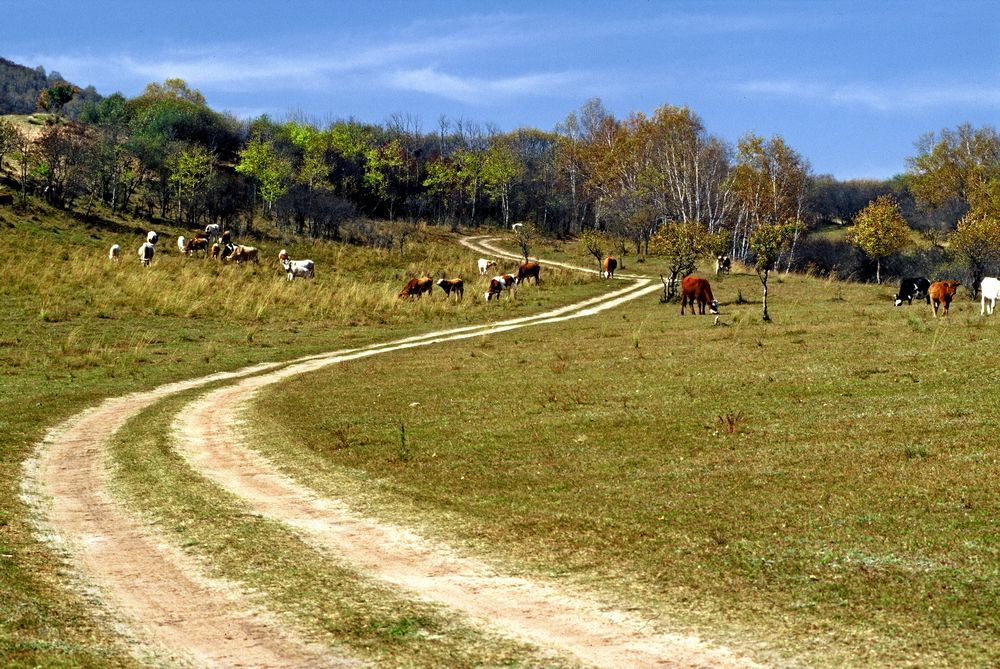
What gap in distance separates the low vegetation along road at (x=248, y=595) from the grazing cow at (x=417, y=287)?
3612cm

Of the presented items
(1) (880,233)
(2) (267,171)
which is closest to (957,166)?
(1) (880,233)

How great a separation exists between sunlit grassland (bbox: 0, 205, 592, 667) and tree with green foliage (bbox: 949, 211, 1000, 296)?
118 feet

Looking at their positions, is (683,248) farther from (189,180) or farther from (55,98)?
(55,98)

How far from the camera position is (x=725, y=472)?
13977mm

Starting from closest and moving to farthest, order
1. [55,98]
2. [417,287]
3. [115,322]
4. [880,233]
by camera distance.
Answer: [115,322] < [417,287] < [880,233] < [55,98]

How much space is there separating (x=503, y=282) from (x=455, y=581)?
46191mm

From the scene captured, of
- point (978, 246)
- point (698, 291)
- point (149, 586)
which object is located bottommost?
point (149, 586)

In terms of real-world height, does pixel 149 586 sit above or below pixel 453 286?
below

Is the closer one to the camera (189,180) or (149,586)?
(149,586)

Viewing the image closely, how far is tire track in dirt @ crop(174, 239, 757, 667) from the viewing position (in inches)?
310

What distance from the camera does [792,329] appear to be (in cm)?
3159

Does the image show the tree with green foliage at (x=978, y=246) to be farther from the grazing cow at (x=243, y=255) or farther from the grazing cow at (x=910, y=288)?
the grazing cow at (x=243, y=255)

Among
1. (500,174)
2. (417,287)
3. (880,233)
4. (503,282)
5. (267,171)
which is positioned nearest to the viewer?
(417,287)

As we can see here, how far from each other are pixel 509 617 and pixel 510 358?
801 inches
